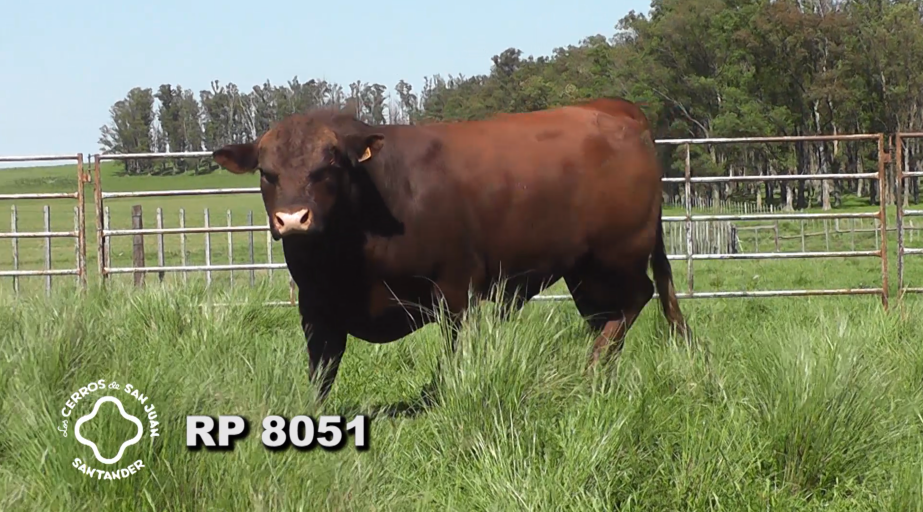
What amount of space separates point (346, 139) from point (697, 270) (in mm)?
12481

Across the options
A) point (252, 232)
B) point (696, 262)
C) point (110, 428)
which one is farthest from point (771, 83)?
point (110, 428)

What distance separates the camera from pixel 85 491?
10.3 feet

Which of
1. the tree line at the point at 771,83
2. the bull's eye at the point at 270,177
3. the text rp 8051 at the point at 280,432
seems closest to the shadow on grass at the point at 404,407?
the text rp 8051 at the point at 280,432

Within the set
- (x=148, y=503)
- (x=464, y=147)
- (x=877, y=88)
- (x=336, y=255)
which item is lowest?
(x=148, y=503)

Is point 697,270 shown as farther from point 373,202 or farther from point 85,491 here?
point 85,491

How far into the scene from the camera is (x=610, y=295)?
19.9 feet

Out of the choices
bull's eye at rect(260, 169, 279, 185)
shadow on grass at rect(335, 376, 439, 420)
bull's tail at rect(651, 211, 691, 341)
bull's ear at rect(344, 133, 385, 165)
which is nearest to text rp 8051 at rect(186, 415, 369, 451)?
shadow on grass at rect(335, 376, 439, 420)

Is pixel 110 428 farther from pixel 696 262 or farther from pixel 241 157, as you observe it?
pixel 696 262

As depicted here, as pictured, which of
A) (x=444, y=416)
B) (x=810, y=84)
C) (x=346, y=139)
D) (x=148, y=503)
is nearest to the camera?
(x=148, y=503)

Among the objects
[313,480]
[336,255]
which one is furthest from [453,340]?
[313,480]

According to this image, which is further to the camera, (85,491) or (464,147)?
(464,147)

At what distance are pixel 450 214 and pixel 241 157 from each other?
113cm

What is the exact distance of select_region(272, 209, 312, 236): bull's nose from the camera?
4.49 metres

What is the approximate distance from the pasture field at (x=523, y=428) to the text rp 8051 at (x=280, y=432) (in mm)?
55
